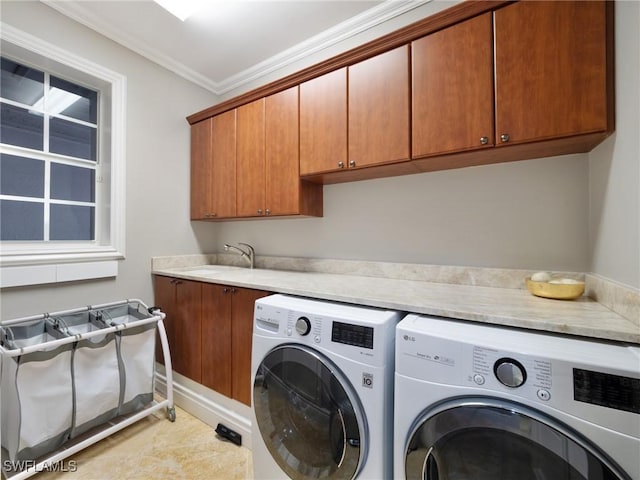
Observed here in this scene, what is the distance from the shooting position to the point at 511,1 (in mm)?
1218

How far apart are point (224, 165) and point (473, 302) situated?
2039 mm

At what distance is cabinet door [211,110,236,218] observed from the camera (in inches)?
88.0

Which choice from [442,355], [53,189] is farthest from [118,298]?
[442,355]

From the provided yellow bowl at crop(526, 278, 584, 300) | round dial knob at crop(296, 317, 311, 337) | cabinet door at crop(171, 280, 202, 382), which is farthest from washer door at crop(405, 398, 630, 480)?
cabinet door at crop(171, 280, 202, 382)

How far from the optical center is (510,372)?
0.80 metres

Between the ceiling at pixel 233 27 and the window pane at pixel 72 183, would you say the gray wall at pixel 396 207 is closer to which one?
the ceiling at pixel 233 27

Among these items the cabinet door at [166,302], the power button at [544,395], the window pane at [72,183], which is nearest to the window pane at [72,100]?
the window pane at [72,183]

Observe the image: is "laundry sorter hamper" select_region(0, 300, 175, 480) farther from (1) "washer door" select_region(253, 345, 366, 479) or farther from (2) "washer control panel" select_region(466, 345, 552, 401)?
(2) "washer control panel" select_region(466, 345, 552, 401)

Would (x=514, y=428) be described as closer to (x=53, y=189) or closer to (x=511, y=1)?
(x=511, y=1)

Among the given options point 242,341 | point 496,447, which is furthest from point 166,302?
point 496,447

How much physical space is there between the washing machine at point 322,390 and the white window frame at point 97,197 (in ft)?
4.63

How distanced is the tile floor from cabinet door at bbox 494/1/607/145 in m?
2.16

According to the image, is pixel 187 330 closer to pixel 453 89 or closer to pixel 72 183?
pixel 72 183

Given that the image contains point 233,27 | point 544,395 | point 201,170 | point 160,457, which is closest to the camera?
point 544,395
